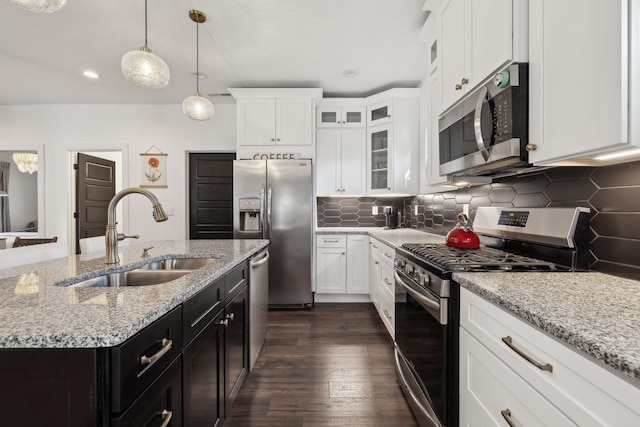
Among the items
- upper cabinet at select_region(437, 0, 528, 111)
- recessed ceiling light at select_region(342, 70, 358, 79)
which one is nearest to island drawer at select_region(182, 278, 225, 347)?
upper cabinet at select_region(437, 0, 528, 111)

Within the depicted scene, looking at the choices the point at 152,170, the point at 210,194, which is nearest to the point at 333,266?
the point at 210,194

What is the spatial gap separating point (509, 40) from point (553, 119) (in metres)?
0.42

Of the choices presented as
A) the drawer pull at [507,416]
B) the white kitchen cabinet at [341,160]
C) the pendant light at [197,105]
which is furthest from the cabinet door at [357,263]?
the drawer pull at [507,416]

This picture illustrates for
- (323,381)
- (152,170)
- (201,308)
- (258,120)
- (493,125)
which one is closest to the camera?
(201,308)

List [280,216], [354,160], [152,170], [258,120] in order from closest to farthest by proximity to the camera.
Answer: [280,216] → [258,120] → [354,160] → [152,170]

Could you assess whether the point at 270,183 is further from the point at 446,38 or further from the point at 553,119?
the point at 553,119

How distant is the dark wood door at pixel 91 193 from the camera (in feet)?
13.3

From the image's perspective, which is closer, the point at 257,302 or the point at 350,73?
the point at 257,302

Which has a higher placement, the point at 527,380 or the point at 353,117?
the point at 353,117

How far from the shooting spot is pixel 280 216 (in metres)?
3.25

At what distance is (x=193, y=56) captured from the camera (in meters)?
2.81

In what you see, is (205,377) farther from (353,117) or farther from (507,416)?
(353,117)

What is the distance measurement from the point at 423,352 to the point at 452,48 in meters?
1.76

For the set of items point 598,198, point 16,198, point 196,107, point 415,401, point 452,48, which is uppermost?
point 452,48
